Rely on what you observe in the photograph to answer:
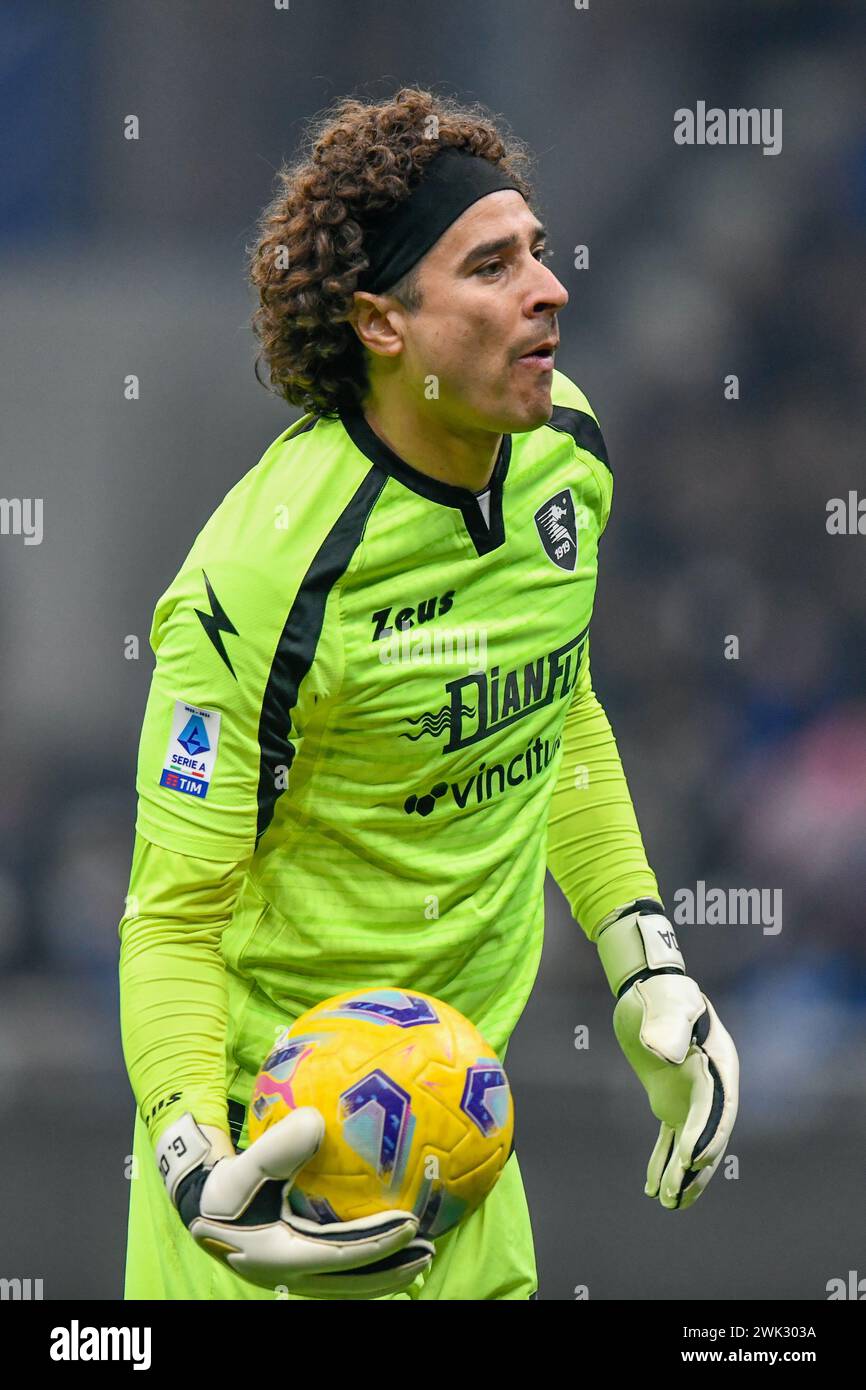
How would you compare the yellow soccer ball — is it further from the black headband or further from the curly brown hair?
the black headband

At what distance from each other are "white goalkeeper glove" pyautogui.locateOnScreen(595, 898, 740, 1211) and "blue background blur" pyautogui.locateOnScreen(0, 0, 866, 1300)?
2.14m

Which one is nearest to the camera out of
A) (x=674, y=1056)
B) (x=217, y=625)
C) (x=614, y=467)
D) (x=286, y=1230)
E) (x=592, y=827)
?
(x=286, y=1230)

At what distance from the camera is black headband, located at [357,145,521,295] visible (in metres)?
2.78

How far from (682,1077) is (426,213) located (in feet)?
4.77

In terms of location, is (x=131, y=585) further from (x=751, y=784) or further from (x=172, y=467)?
(x=751, y=784)

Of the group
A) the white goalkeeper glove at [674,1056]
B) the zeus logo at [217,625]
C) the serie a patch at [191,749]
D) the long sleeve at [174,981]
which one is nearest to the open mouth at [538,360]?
the zeus logo at [217,625]

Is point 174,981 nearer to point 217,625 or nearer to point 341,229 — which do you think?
point 217,625

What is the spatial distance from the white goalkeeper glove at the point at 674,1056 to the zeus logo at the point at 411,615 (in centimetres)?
72

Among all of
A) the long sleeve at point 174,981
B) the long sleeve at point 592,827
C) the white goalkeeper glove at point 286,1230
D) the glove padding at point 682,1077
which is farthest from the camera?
the long sleeve at point 592,827

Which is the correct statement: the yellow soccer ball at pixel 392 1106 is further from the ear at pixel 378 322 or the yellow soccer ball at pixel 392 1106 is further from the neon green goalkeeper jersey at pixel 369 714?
the ear at pixel 378 322

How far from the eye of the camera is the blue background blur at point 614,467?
5.14m

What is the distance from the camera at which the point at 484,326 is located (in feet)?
8.94

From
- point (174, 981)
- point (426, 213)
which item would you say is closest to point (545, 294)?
point (426, 213)

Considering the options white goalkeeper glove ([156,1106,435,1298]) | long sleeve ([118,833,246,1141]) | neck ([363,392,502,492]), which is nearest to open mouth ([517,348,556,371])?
neck ([363,392,502,492])
